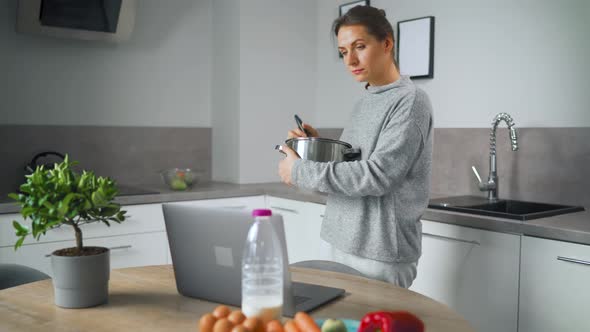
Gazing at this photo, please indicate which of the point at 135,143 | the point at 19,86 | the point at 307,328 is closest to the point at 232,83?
the point at 135,143

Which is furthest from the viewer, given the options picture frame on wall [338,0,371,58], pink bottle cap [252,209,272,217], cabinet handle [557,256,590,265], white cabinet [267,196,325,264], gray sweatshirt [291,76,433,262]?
picture frame on wall [338,0,371,58]

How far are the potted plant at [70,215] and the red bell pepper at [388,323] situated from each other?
0.66 m

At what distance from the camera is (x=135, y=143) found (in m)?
3.53

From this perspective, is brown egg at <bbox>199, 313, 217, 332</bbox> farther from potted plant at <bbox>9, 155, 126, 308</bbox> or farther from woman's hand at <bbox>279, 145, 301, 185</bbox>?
woman's hand at <bbox>279, 145, 301, 185</bbox>

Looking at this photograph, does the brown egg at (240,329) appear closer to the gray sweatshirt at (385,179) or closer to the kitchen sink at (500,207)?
the gray sweatshirt at (385,179)

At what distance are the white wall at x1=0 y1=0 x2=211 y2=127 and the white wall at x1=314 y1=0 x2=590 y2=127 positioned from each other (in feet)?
4.24

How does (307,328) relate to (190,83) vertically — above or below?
below

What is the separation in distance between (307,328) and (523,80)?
2.14 meters

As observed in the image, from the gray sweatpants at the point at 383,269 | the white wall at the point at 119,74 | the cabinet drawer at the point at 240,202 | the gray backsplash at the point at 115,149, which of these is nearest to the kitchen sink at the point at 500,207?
the gray sweatpants at the point at 383,269

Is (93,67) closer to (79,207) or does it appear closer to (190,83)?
(190,83)

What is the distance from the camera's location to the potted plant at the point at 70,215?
1.26 metres

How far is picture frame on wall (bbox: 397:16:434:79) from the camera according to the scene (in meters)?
3.10

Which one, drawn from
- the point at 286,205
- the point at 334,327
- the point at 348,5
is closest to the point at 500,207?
the point at 286,205

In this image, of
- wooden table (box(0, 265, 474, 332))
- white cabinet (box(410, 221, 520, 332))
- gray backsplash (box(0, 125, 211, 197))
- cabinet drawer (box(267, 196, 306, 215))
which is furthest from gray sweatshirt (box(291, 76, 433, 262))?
gray backsplash (box(0, 125, 211, 197))
